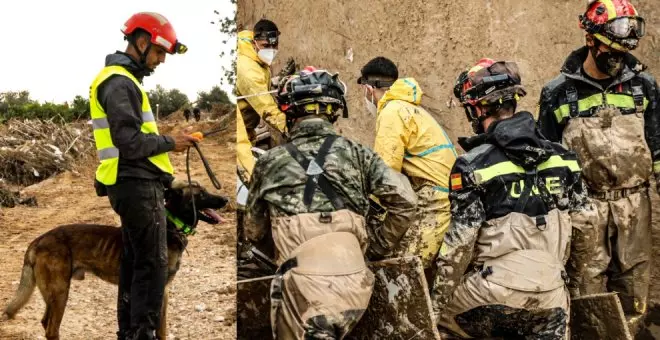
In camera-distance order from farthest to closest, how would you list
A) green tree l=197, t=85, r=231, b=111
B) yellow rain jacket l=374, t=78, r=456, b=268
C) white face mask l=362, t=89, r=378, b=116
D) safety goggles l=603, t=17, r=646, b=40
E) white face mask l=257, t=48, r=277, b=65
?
green tree l=197, t=85, r=231, b=111 < white face mask l=257, t=48, r=277, b=65 < white face mask l=362, t=89, r=378, b=116 < yellow rain jacket l=374, t=78, r=456, b=268 < safety goggles l=603, t=17, r=646, b=40

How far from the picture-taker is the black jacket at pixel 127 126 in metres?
3.85

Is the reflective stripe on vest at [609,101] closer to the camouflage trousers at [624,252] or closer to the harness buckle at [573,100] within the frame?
the harness buckle at [573,100]

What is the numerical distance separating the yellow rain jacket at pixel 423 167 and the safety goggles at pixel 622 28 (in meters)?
1.09

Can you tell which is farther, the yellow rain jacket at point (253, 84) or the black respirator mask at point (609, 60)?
the yellow rain jacket at point (253, 84)

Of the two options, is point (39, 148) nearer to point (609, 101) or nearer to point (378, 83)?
point (378, 83)

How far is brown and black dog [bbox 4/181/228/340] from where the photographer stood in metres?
4.32

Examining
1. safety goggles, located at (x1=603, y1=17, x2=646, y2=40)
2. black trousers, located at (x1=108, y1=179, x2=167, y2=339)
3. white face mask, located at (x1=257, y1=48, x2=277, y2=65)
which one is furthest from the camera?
white face mask, located at (x1=257, y1=48, x2=277, y2=65)

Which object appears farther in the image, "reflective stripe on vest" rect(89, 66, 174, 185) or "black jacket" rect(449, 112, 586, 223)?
"reflective stripe on vest" rect(89, 66, 174, 185)

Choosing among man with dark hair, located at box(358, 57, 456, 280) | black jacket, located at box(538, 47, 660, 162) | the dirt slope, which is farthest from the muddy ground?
black jacket, located at box(538, 47, 660, 162)

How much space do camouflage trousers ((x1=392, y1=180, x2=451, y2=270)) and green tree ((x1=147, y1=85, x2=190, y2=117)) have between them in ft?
6.12

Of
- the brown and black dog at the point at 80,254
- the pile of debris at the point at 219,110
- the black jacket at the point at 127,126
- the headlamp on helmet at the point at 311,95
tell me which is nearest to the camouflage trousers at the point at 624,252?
the headlamp on helmet at the point at 311,95

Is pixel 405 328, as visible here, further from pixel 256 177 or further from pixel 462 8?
pixel 462 8

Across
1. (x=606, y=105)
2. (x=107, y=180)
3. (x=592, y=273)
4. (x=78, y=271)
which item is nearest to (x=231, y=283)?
(x=78, y=271)

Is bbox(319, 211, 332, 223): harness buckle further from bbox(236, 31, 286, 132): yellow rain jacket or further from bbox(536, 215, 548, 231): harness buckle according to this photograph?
bbox(236, 31, 286, 132): yellow rain jacket
